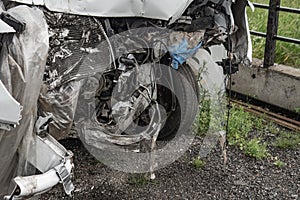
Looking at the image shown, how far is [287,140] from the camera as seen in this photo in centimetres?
506

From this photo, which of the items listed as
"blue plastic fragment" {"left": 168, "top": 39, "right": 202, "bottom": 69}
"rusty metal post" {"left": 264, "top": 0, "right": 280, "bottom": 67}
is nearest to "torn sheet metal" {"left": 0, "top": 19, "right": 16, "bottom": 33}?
"blue plastic fragment" {"left": 168, "top": 39, "right": 202, "bottom": 69}

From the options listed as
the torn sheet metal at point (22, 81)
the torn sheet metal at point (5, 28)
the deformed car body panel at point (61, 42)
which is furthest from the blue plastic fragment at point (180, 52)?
the torn sheet metal at point (5, 28)

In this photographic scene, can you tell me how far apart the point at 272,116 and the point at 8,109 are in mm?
3408

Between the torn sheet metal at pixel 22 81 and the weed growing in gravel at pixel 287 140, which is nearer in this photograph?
the torn sheet metal at pixel 22 81

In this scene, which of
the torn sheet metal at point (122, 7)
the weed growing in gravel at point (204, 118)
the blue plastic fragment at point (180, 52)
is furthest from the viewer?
the weed growing in gravel at point (204, 118)

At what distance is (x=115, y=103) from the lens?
12.9 feet

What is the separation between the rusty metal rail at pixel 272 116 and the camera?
5379mm

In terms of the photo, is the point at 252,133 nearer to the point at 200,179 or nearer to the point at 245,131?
the point at 245,131

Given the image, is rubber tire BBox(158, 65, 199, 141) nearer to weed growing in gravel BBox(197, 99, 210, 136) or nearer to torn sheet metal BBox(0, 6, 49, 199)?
weed growing in gravel BBox(197, 99, 210, 136)

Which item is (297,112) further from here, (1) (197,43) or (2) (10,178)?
(2) (10,178)

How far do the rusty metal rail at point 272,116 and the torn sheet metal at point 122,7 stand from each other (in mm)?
2126

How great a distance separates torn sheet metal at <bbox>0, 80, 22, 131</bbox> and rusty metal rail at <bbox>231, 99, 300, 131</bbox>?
3221 millimetres

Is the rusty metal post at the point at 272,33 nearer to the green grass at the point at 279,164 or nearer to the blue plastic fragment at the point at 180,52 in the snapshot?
the green grass at the point at 279,164

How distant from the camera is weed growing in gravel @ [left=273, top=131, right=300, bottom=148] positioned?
4.98 meters
